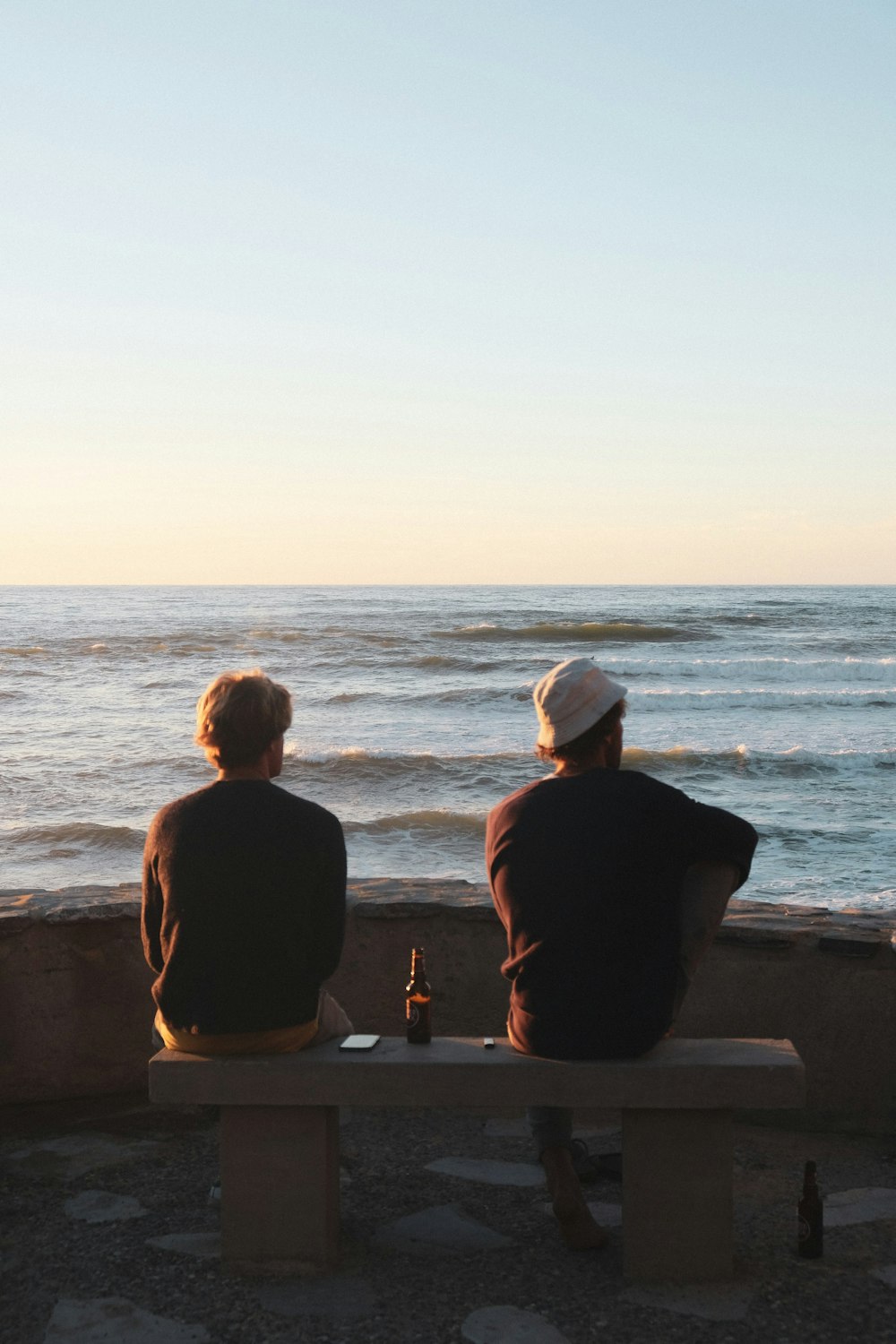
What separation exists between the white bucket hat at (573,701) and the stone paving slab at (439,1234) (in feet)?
3.99

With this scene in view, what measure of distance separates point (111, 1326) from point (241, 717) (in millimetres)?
1281

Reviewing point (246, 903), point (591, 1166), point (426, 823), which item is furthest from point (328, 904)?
point (426, 823)

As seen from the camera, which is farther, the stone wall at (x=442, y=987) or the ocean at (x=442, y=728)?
the ocean at (x=442, y=728)

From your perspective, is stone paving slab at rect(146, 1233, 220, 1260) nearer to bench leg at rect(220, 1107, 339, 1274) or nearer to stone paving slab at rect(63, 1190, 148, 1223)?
bench leg at rect(220, 1107, 339, 1274)

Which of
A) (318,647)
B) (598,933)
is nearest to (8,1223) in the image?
(598,933)

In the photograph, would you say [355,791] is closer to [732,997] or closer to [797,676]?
[732,997]

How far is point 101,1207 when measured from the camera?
311 centimetres

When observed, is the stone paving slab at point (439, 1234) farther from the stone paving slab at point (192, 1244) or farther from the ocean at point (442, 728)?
the ocean at point (442, 728)

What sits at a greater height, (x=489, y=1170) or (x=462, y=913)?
(x=462, y=913)

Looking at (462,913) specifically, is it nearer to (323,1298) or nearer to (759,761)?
(323,1298)

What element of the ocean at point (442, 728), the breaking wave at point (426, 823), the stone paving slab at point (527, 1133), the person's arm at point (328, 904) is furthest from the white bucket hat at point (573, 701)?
the breaking wave at point (426, 823)

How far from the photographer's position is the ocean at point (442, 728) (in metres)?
9.41

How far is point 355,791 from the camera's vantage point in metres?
12.0

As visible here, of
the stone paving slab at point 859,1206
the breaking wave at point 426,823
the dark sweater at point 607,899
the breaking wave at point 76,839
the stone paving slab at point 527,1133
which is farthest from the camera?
the breaking wave at point 426,823
